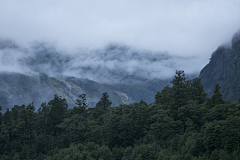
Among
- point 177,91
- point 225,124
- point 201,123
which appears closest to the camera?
point 225,124

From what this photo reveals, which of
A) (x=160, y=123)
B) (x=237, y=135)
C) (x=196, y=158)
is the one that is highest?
(x=160, y=123)

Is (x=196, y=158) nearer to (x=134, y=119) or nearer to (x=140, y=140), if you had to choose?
(x=140, y=140)

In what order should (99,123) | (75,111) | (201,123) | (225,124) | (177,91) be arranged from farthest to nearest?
1. (75,111)
2. (99,123)
3. (177,91)
4. (201,123)
5. (225,124)

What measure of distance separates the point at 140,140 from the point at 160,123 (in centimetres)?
1039

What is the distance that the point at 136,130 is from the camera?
94500mm

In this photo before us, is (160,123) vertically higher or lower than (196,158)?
higher

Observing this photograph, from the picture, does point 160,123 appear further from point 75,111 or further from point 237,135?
point 75,111

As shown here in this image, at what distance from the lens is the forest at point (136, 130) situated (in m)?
66.4

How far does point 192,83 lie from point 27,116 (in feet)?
253

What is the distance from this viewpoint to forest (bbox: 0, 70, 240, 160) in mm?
66438

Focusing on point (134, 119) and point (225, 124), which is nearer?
point (225, 124)

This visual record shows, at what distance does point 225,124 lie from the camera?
65438mm

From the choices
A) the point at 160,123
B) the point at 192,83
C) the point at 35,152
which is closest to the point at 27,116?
the point at 35,152

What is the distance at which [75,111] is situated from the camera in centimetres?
12212
